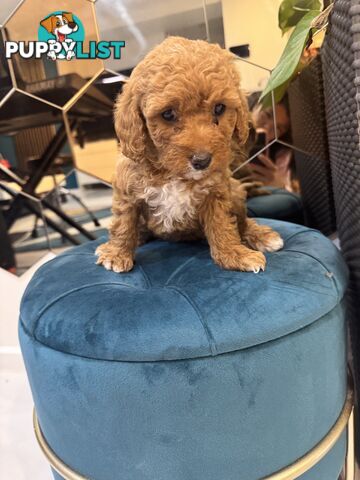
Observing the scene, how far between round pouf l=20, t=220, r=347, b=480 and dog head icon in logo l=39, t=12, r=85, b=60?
1.26 meters

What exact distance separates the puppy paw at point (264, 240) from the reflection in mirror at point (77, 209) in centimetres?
93

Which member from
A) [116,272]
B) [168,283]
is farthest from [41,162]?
[168,283]

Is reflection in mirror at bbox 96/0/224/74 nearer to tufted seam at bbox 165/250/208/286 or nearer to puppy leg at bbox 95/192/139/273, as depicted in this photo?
puppy leg at bbox 95/192/139/273

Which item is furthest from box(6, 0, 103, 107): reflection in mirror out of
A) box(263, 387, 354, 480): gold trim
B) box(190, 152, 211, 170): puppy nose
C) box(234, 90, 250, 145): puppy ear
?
box(263, 387, 354, 480): gold trim

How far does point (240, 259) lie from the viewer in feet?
3.88

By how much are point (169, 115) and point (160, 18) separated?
3.46 ft

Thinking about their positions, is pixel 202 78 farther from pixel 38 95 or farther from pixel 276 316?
pixel 38 95

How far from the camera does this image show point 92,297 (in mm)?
1097

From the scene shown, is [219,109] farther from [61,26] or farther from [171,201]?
[61,26]

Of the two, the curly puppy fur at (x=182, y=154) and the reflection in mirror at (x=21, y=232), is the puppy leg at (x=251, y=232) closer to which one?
the curly puppy fur at (x=182, y=154)

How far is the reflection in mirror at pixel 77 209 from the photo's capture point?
2104 mm

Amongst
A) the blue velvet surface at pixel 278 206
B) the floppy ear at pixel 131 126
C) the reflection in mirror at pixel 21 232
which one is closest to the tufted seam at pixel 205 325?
the floppy ear at pixel 131 126

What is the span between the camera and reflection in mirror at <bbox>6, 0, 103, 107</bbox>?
6.12ft

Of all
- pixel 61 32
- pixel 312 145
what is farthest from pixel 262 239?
pixel 61 32
